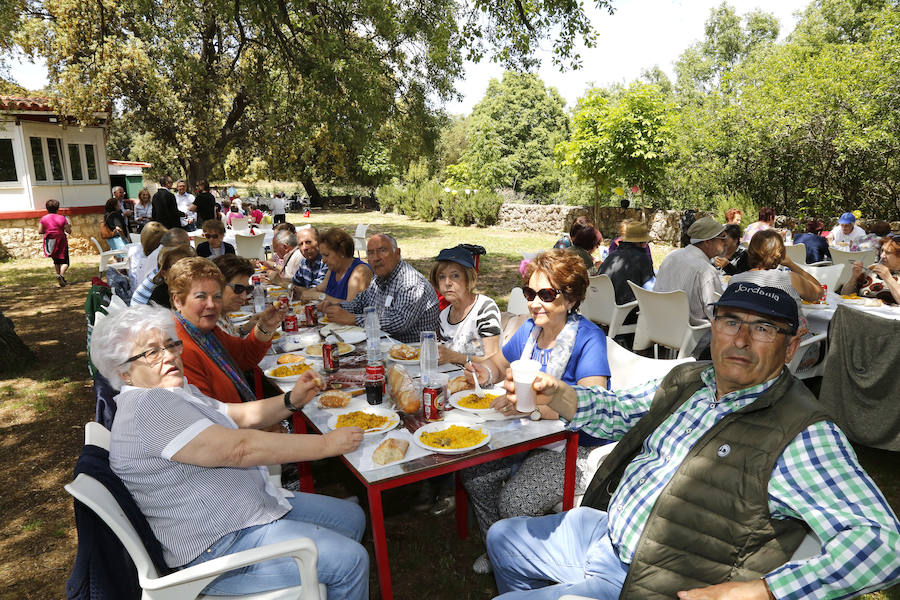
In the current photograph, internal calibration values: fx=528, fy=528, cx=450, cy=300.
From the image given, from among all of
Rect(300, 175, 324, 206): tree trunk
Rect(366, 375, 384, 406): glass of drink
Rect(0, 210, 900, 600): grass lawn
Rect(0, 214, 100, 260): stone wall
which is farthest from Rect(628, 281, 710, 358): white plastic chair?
Rect(300, 175, 324, 206): tree trunk

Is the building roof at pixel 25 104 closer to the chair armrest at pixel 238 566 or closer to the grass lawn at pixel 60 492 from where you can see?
the grass lawn at pixel 60 492

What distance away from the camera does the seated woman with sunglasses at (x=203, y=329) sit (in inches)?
111

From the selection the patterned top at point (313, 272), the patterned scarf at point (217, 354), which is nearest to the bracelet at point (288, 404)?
the patterned scarf at point (217, 354)

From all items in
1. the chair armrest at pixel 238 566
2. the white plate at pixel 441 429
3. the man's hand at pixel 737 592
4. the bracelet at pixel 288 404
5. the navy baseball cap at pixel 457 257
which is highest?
the navy baseball cap at pixel 457 257

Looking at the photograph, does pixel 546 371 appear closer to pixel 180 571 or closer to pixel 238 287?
pixel 180 571

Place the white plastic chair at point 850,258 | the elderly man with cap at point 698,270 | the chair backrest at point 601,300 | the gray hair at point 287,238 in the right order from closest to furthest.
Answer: the elderly man with cap at point 698,270
the chair backrest at point 601,300
the white plastic chair at point 850,258
the gray hair at point 287,238

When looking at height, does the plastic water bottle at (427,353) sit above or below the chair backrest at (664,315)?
above

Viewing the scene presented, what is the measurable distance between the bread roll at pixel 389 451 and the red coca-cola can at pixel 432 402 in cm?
31

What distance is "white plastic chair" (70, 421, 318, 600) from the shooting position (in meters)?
1.70

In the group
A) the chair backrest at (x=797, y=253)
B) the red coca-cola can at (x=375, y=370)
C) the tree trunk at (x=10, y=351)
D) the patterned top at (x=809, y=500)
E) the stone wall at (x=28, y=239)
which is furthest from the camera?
the stone wall at (x=28, y=239)

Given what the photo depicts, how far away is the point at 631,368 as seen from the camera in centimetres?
305

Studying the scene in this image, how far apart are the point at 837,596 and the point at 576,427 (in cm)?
106

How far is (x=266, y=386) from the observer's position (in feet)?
16.1

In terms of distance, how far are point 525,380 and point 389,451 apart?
64 centimetres
